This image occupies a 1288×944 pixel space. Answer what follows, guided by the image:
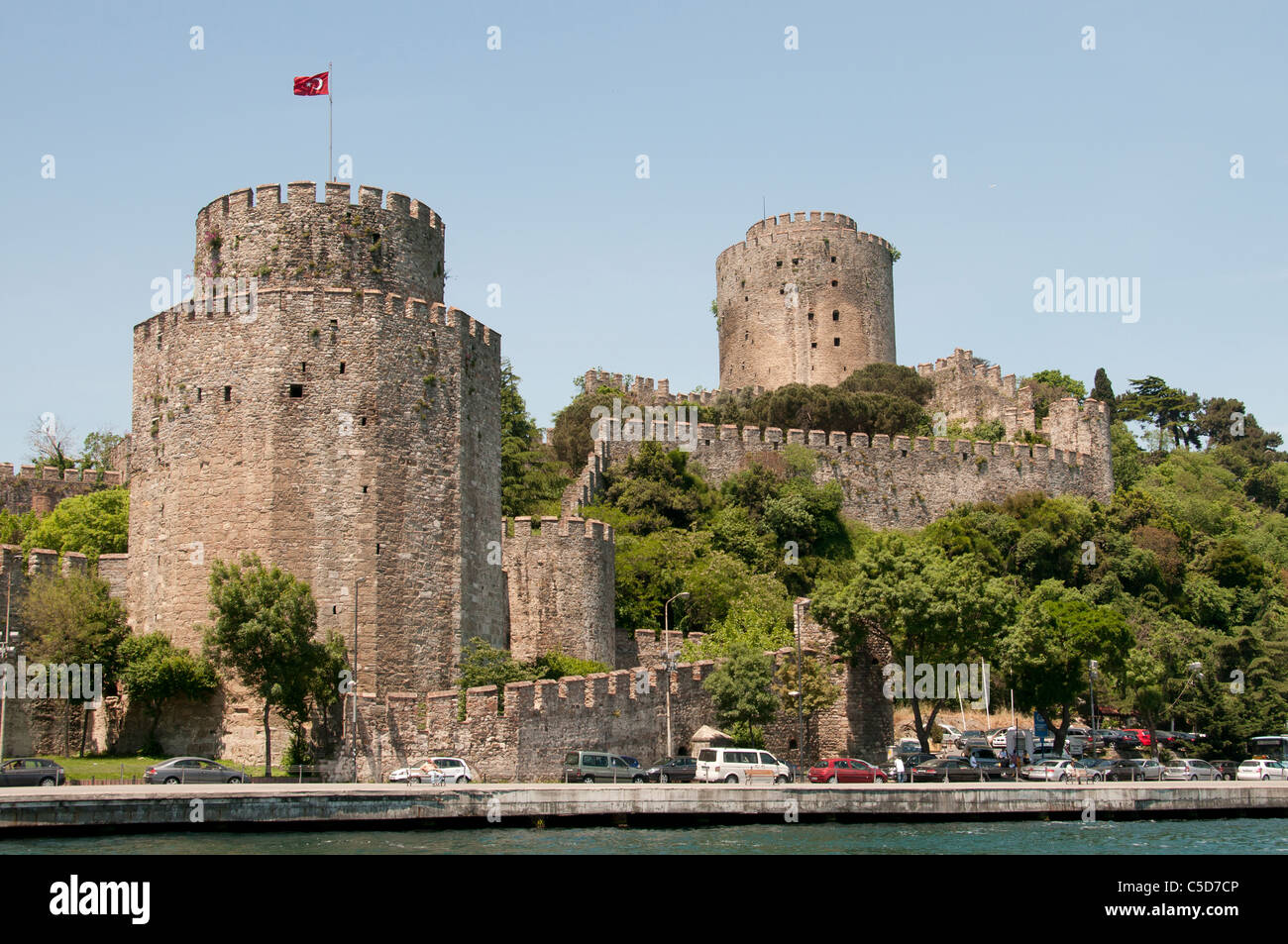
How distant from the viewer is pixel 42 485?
5394 cm

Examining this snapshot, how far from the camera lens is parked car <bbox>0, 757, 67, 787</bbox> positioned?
97.0 feet

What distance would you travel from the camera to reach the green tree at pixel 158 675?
115ft

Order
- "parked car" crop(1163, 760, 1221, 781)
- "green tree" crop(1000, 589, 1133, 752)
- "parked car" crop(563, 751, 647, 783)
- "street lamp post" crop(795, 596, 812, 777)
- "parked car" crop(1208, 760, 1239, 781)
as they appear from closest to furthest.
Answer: "parked car" crop(563, 751, 647, 783)
"street lamp post" crop(795, 596, 812, 777)
"parked car" crop(1163, 760, 1221, 781)
"parked car" crop(1208, 760, 1239, 781)
"green tree" crop(1000, 589, 1133, 752)

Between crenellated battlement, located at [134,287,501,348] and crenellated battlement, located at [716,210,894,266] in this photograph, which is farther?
crenellated battlement, located at [716,210,894,266]

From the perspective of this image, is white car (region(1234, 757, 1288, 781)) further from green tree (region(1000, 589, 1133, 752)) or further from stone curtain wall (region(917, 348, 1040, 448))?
stone curtain wall (region(917, 348, 1040, 448))

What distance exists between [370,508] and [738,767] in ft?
36.8

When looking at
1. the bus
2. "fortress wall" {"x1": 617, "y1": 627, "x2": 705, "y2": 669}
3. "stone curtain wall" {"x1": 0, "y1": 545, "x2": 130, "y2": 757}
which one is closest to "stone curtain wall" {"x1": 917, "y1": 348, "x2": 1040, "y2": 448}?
the bus

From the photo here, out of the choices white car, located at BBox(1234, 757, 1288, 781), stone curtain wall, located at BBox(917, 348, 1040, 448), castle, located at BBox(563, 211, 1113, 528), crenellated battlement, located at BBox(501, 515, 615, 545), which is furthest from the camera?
stone curtain wall, located at BBox(917, 348, 1040, 448)

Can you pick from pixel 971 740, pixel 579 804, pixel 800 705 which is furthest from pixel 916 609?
pixel 579 804

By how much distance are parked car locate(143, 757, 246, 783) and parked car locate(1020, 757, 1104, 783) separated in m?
18.4

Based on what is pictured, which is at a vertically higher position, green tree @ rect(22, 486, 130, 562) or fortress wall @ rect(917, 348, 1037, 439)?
fortress wall @ rect(917, 348, 1037, 439)

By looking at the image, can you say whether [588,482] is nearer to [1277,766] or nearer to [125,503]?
[125,503]

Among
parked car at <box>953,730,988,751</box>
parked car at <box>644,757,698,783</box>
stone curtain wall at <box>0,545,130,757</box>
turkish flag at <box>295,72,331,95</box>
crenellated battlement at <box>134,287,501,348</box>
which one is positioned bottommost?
parked car at <box>953,730,988,751</box>
